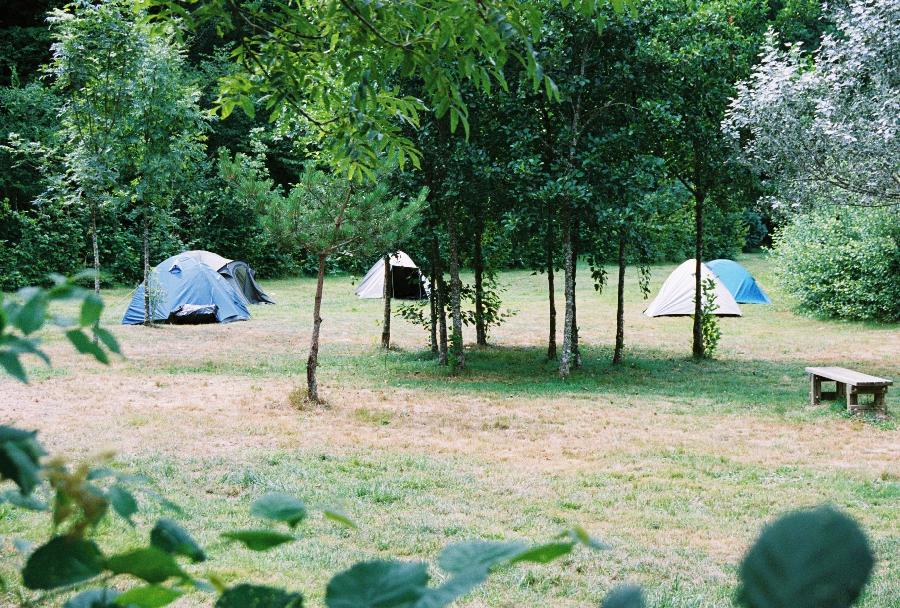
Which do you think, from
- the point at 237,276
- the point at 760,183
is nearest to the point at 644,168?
the point at 760,183

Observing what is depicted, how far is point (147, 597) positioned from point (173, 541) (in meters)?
0.07

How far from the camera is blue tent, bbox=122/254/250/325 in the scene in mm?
15195

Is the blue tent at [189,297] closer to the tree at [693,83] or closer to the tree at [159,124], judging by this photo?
the tree at [159,124]

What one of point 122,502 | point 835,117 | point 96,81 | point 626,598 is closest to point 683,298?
point 835,117

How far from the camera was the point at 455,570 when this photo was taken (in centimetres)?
49

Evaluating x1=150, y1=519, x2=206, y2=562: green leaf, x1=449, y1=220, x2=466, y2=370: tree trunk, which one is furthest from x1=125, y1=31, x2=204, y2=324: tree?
x1=150, y1=519, x2=206, y2=562: green leaf

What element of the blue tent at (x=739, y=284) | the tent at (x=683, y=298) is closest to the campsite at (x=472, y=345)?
the tent at (x=683, y=298)

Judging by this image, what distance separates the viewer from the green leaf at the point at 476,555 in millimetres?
482

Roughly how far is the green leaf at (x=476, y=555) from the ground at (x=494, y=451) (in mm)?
1453

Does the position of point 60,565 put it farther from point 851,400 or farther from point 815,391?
point 815,391

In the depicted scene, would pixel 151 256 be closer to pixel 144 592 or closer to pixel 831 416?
pixel 831 416

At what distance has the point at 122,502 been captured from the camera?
2.23ft

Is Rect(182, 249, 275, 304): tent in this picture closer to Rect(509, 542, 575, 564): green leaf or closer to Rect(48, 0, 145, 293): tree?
Rect(48, 0, 145, 293): tree

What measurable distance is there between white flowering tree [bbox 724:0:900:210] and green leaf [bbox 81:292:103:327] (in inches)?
347
